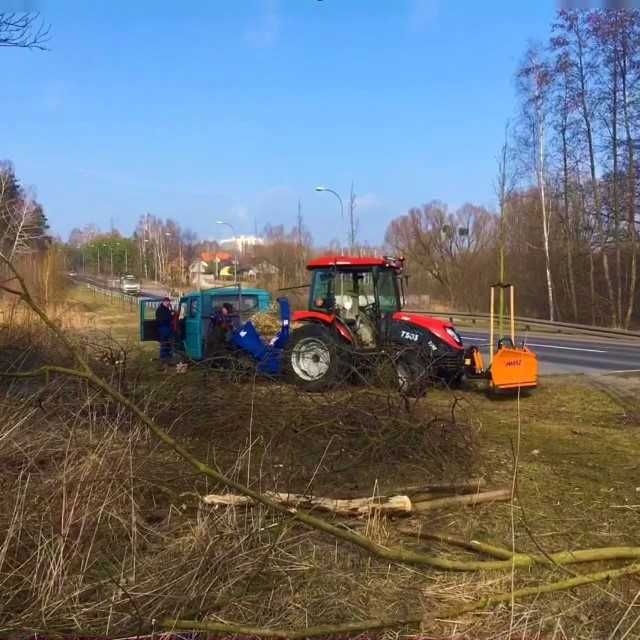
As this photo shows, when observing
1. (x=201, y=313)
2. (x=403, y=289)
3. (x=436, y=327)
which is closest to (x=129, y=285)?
(x=201, y=313)

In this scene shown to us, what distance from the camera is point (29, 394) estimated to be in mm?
5809

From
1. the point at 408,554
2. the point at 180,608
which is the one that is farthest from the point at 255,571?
the point at 408,554

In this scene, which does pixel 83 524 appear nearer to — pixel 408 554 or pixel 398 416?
pixel 408 554

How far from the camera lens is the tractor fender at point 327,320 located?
11086mm

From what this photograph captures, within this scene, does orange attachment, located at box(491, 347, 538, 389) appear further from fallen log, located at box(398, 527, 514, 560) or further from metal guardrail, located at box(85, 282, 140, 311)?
metal guardrail, located at box(85, 282, 140, 311)

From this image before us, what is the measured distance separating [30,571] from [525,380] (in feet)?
25.8

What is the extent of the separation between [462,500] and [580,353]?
46.9 ft

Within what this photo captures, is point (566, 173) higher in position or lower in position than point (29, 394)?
higher

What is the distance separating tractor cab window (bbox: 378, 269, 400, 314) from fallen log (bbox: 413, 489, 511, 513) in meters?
5.91

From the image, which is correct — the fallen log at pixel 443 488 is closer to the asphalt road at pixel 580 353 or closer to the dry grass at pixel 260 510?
the dry grass at pixel 260 510

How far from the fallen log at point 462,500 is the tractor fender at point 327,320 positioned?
5700mm

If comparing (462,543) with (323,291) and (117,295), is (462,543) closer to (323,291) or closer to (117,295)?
(323,291)

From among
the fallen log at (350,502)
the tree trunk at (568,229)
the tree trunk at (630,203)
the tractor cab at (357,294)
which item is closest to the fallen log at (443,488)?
the fallen log at (350,502)

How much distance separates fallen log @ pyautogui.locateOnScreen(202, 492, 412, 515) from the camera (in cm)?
462
